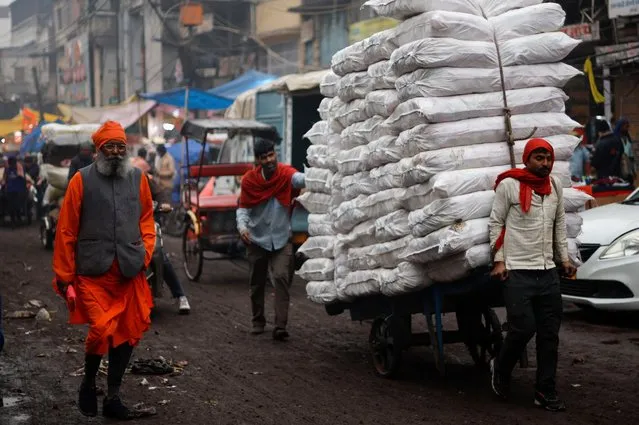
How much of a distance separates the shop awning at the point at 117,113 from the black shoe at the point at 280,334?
83.8 feet

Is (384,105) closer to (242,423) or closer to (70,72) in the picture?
(242,423)

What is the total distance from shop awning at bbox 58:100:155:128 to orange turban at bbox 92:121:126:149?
2808 centimetres

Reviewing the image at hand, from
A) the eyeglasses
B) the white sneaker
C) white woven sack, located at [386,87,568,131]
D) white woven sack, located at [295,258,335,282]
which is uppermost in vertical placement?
white woven sack, located at [386,87,568,131]

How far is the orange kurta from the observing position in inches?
261

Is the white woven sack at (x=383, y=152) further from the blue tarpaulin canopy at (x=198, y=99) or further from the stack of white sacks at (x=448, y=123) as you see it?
the blue tarpaulin canopy at (x=198, y=99)

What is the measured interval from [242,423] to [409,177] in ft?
6.33

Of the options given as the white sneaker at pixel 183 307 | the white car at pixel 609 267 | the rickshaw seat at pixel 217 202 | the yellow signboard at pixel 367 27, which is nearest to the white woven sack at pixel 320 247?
the white car at pixel 609 267

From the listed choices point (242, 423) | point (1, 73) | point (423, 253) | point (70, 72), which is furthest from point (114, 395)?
point (1, 73)

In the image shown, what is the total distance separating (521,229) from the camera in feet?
21.9

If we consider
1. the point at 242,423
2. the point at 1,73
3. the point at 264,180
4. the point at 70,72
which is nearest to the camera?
the point at 242,423

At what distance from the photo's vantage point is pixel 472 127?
7.05m

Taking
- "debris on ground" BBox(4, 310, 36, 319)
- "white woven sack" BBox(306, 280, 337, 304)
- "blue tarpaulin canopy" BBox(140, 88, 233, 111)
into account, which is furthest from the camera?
"blue tarpaulin canopy" BBox(140, 88, 233, 111)

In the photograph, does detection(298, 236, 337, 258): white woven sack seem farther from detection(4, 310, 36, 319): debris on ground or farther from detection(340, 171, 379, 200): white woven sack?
detection(4, 310, 36, 319): debris on ground

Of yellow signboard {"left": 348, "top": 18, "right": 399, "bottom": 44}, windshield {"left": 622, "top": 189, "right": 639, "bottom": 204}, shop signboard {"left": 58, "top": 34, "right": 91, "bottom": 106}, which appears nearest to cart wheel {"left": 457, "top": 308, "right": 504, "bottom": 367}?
windshield {"left": 622, "top": 189, "right": 639, "bottom": 204}
